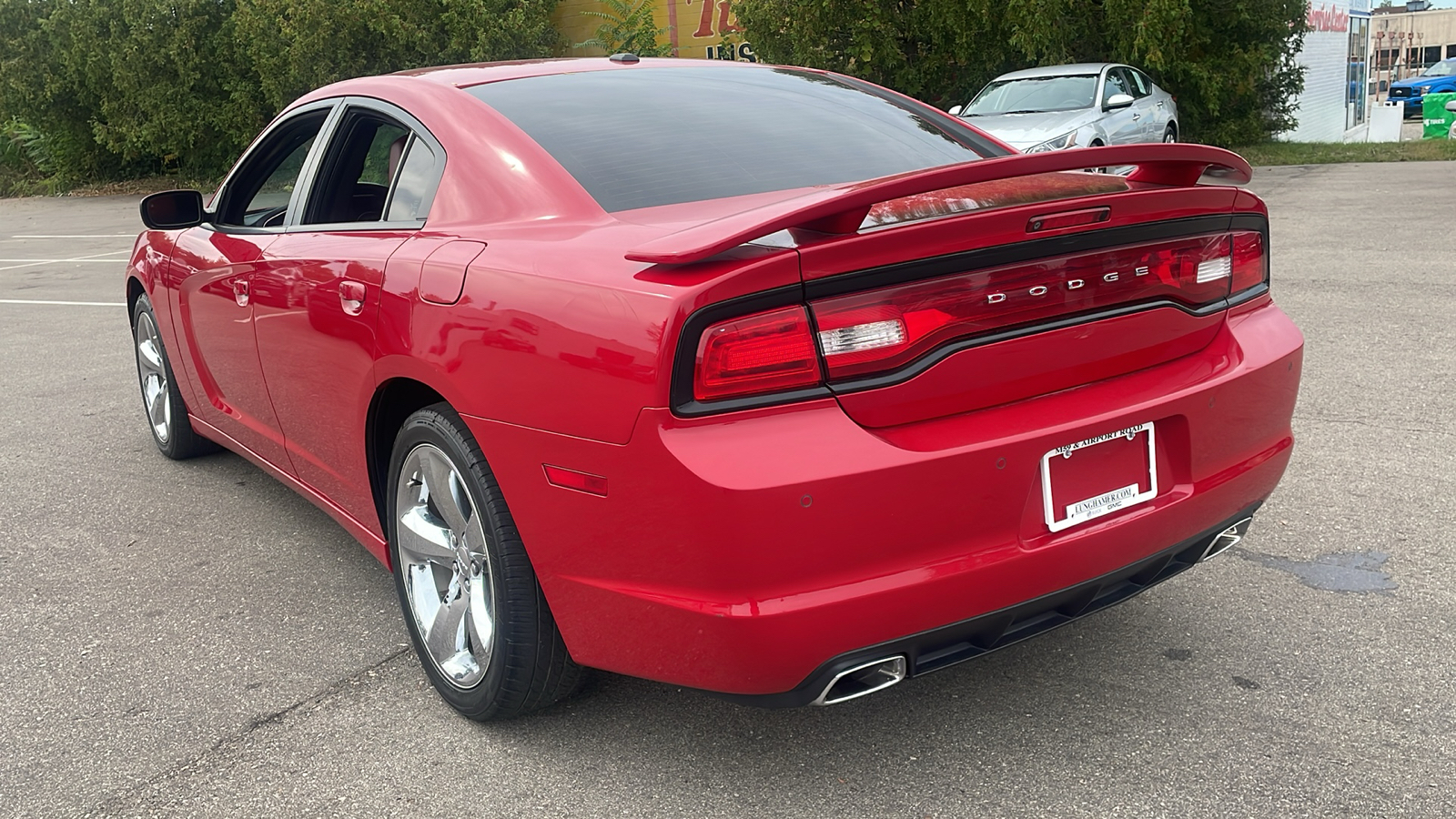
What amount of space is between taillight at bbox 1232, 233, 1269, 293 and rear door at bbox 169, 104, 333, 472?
265 cm

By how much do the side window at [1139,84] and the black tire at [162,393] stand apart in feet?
43.9

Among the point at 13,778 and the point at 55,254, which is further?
the point at 55,254

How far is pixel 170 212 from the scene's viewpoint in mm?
4344

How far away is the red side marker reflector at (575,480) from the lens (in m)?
2.34

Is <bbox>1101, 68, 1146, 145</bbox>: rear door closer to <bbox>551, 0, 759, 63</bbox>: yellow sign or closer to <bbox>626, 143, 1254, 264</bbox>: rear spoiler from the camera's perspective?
<bbox>551, 0, 759, 63</bbox>: yellow sign

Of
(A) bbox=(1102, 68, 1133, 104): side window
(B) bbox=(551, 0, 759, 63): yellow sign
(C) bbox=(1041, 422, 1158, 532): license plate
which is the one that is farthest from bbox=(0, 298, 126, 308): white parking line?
(B) bbox=(551, 0, 759, 63): yellow sign

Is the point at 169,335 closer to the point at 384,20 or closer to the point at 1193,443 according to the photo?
the point at 1193,443

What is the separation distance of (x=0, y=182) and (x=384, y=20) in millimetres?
14407

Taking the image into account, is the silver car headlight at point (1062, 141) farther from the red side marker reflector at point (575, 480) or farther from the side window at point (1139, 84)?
the red side marker reflector at point (575, 480)

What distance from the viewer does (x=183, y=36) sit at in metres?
24.1

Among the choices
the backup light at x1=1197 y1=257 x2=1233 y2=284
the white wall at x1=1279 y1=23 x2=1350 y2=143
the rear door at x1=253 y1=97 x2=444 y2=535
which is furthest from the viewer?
the white wall at x1=1279 y1=23 x2=1350 y2=143

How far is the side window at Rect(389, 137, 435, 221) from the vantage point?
3.16 meters

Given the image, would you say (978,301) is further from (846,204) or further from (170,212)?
(170,212)

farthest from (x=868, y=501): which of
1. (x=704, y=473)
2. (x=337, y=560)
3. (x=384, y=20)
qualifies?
(x=384, y=20)
